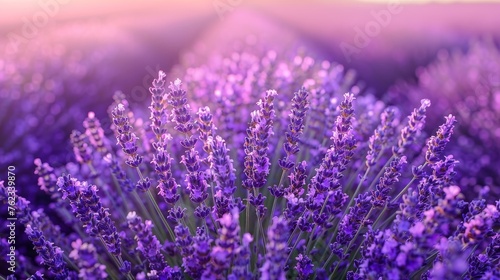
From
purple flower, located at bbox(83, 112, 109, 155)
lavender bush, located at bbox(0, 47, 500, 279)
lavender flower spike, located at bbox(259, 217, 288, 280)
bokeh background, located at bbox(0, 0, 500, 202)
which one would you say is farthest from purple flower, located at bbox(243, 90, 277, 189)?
bokeh background, located at bbox(0, 0, 500, 202)

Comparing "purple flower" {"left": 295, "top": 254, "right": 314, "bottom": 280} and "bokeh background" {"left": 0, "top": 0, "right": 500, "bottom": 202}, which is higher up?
"bokeh background" {"left": 0, "top": 0, "right": 500, "bottom": 202}

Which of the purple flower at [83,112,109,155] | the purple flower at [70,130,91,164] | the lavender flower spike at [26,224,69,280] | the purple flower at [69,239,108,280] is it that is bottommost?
the purple flower at [69,239,108,280]

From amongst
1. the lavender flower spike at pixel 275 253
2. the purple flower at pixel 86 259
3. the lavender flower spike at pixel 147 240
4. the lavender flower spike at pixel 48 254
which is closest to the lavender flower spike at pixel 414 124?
the lavender flower spike at pixel 275 253

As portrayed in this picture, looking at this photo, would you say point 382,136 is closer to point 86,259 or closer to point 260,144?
point 260,144

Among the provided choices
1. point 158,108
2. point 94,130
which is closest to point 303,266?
point 158,108

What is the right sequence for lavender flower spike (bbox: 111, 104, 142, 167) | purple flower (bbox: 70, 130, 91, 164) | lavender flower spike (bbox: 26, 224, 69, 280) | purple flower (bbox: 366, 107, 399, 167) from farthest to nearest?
purple flower (bbox: 70, 130, 91, 164)
purple flower (bbox: 366, 107, 399, 167)
lavender flower spike (bbox: 111, 104, 142, 167)
lavender flower spike (bbox: 26, 224, 69, 280)

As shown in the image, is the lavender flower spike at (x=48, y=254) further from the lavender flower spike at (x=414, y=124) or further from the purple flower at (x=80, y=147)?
the lavender flower spike at (x=414, y=124)

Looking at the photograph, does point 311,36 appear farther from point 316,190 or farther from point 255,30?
point 316,190

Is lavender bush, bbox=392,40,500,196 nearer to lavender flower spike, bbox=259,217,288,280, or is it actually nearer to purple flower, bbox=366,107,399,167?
purple flower, bbox=366,107,399,167
